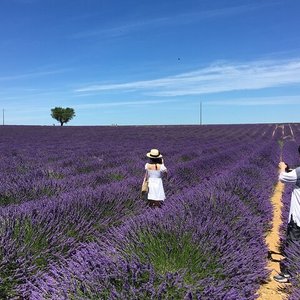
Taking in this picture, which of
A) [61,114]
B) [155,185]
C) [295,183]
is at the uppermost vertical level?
[61,114]

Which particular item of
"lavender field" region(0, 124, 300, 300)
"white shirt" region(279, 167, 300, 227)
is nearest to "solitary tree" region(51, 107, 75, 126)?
"lavender field" region(0, 124, 300, 300)

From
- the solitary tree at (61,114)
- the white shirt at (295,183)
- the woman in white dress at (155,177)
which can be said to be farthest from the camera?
the solitary tree at (61,114)

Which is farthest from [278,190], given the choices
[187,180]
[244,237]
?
[244,237]

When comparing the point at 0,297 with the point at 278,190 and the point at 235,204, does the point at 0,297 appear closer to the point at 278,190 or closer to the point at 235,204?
the point at 235,204

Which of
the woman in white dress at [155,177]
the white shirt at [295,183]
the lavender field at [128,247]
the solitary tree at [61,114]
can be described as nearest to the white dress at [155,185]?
the woman in white dress at [155,177]

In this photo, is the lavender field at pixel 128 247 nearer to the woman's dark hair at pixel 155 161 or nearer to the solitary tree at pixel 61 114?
the woman's dark hair at pixel 155 161

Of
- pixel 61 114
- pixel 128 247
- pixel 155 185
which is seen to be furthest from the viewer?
pixel 61 114

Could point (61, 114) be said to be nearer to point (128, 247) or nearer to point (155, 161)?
point (155, 161)

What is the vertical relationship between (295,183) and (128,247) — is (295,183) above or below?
above

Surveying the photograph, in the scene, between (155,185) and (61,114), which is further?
(61,114)

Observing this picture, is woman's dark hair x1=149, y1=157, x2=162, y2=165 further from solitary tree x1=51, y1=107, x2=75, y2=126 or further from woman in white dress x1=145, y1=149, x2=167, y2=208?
solitary tree x1=51, y1=107, x2=75, y2=126

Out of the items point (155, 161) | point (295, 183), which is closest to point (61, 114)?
point (155, 161)

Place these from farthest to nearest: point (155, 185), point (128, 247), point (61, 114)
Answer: point (61, 114), point (155, 185), point (128, 247)

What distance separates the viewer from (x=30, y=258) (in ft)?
10.5
